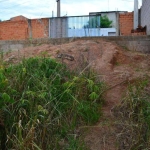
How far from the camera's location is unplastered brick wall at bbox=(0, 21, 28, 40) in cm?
1384

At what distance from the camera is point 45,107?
11.1 feet

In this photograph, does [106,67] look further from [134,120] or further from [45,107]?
[45,107]

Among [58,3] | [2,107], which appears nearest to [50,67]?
[2,107]

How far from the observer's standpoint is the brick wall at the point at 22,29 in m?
12.9

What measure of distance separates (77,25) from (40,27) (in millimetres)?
2496

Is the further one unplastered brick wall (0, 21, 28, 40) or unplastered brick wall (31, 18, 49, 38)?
unplastered brick wall (0, 21, 28, 40)

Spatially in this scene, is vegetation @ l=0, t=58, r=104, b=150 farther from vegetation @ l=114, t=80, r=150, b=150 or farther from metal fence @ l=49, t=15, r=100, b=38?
metal fence @ l=49, t=15, r=100, b=38

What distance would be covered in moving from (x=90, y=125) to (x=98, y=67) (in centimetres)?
164

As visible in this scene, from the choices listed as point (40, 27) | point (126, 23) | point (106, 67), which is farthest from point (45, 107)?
point (40, 27)

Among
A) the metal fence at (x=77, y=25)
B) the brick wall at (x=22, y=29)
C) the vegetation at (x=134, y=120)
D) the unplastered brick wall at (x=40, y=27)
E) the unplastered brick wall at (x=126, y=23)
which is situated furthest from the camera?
the brick wall at (x=22, y=29)

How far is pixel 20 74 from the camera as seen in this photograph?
3846 mm

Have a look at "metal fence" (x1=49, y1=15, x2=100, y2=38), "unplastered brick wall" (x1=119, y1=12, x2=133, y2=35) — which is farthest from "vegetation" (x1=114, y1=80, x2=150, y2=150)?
"unplastered brick wall" (x1=119, y1=12, x2=133, y2=35)

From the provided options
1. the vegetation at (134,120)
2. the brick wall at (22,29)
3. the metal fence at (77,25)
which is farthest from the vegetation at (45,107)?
the brick wall at (22,29)

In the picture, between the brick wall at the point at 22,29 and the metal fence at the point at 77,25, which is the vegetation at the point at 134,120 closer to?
the metal fence at the point at 77,25
